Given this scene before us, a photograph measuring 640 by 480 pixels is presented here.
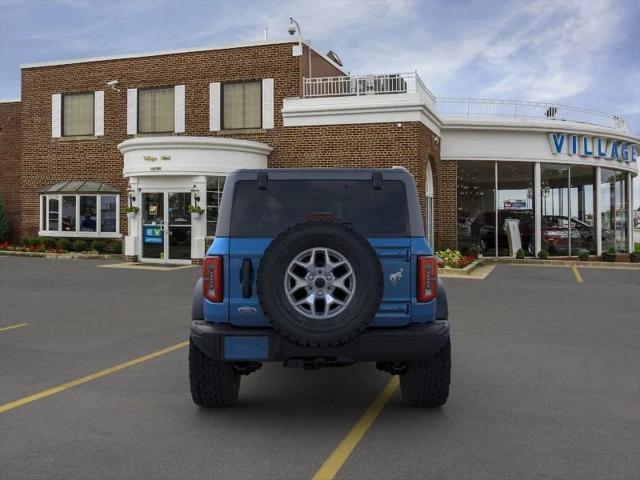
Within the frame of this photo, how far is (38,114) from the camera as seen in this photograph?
25.3 meters

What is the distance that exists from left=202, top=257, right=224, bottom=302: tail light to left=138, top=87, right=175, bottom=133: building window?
1981 centimetres

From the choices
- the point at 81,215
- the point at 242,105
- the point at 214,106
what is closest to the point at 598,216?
the point at 242,105

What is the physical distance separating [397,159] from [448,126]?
4238 millimetres

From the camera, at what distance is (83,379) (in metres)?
6.10

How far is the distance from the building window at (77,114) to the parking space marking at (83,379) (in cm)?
1937

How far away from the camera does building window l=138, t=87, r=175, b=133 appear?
23406mm

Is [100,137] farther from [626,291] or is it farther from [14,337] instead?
[626,291]

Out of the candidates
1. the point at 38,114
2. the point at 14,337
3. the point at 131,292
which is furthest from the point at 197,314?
the point at 38,114

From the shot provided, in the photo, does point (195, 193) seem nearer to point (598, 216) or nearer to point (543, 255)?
point (543, 255)

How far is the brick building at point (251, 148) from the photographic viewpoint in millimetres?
19859

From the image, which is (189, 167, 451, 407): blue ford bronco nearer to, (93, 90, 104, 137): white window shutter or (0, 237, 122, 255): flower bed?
(0, 237, 122, 255): flower bed

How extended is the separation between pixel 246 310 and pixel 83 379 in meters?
2.54

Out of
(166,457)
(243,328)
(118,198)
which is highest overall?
(118,198)

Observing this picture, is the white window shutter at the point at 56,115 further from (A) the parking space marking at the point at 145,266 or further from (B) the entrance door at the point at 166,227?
(A) the parking space marking at the point at 145,266
